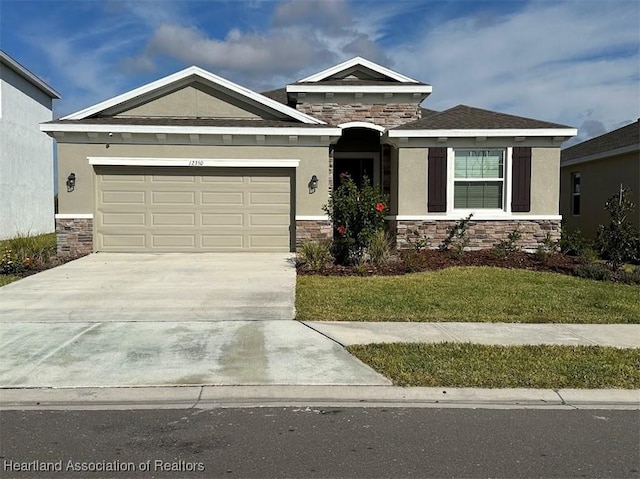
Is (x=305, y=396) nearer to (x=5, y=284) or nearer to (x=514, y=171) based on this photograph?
(x=5, y=284)

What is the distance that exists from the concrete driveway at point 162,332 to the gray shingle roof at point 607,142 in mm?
12857

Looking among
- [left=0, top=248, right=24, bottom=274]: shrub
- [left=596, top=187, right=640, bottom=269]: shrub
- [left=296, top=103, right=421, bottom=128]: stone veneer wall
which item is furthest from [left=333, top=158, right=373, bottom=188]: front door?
[left=0, top=248, right=24, bottom=274]: shrub

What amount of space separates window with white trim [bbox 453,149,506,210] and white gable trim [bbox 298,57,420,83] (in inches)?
135

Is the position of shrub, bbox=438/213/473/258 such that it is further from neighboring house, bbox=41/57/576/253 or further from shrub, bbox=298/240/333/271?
shrub, bbox=298/240/333/271

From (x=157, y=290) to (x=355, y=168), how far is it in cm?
987

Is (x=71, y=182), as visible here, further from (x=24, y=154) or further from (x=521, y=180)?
(x=521, y=180)

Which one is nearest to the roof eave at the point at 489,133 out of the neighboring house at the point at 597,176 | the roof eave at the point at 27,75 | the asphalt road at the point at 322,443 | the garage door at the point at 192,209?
the garage door at the point at 192,209

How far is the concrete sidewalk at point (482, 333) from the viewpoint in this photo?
7428 mm

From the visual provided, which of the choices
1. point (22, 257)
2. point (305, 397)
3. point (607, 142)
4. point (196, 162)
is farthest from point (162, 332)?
point (607, 142)

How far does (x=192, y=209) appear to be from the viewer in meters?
15.0

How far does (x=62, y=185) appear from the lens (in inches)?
576

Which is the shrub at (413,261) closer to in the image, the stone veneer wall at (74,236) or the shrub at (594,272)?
the shrub at (594,272)

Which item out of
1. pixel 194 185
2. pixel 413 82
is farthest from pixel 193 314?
pixel 413 82

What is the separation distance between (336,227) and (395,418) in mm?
8788
